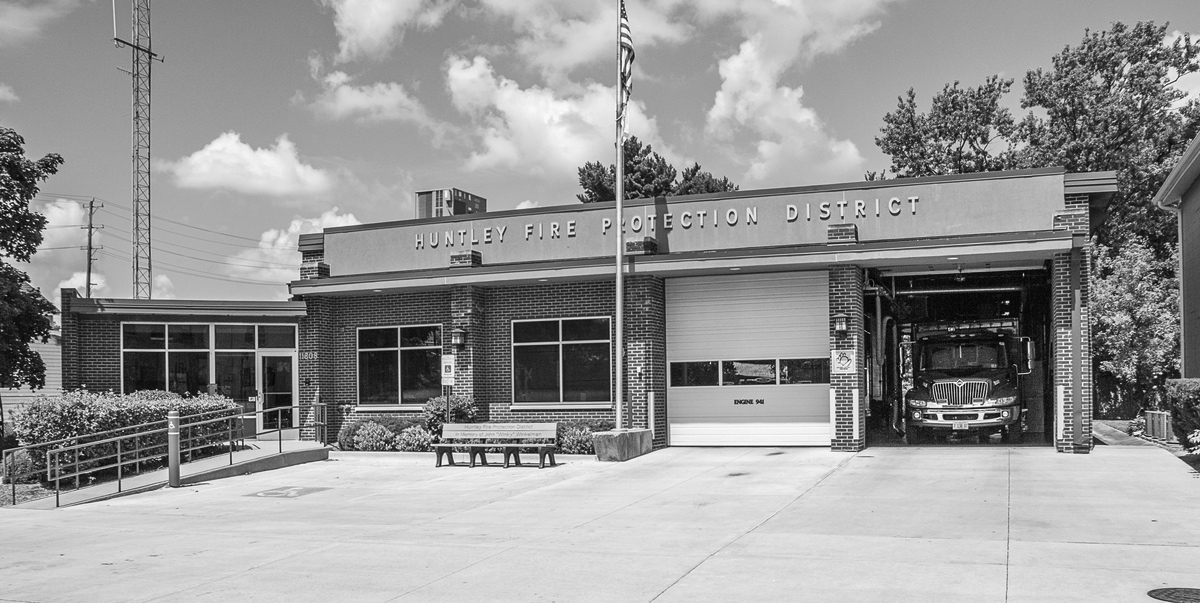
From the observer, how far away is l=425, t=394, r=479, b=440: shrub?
23141 mm

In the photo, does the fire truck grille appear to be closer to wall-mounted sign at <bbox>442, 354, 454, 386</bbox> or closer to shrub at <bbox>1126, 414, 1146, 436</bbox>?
shrub at <bbox>1126, 414, 1146, 436</bbox>

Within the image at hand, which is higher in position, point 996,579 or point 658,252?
point 658,252

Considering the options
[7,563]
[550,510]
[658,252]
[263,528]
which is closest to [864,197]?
[658,252]

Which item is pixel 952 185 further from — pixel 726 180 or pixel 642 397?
pixel 726 180

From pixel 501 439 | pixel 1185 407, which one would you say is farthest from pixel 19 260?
pixel 1185 407

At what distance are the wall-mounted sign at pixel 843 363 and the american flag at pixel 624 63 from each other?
644 centimetres

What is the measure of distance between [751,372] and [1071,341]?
627 centimetres

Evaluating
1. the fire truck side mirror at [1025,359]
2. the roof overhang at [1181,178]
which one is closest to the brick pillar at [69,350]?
the fire truck side mirror at [1025,359]

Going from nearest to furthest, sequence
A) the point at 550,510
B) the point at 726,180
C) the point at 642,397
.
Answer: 1. the point at 550,510
2. the point at 642,397
3. the point at 726,180

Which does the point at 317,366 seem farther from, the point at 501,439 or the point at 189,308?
the point at 501,439

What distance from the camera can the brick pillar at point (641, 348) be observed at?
22203 mm

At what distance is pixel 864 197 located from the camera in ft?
69.8

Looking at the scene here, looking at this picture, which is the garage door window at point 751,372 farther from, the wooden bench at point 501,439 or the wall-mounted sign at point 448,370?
the wall-mounted sign at point 448,370

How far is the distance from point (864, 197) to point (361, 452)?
11.9m
